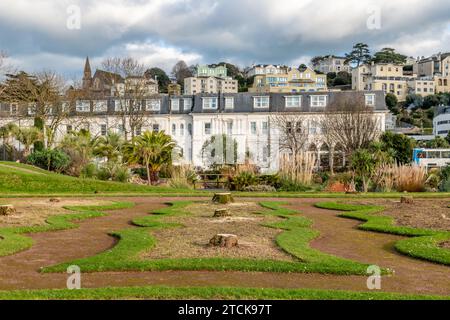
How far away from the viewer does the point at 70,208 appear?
1841 centimetres

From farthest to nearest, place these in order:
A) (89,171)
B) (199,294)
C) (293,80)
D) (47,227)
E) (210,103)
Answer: (293,80), (210,103), (89,171), (47,227), (199,294)

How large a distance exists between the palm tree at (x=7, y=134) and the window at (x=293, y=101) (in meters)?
29.9

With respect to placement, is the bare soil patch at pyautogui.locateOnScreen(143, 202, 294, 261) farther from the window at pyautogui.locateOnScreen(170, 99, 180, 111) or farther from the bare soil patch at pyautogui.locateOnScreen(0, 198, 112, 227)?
the window at pyautogui.locateOnScreen(170, 99, 180, 111)

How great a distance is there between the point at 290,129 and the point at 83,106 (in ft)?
82.5

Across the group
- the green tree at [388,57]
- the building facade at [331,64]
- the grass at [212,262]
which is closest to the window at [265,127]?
the grass at [212,262]

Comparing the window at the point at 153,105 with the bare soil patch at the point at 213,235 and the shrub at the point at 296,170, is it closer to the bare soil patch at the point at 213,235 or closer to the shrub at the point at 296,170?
the shrub at the point at 296,170

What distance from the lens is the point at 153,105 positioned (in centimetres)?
6212

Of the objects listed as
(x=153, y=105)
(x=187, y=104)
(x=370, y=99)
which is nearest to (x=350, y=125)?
(x=370, y=99)

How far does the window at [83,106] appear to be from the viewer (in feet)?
200

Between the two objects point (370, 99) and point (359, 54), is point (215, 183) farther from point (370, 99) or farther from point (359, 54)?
point (359, 54)

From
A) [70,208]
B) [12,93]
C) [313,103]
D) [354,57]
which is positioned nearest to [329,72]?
[354,57]

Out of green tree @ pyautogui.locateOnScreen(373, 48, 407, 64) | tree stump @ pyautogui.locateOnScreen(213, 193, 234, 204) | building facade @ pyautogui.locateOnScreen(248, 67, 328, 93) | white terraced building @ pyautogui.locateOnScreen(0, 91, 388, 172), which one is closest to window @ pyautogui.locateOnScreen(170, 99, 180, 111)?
white terraced building @ pyautogui.locateOnScreen(0, 91, 388, 172)

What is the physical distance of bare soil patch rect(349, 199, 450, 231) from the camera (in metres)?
14.9

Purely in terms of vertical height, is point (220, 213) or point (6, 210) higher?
point (6, 210)
